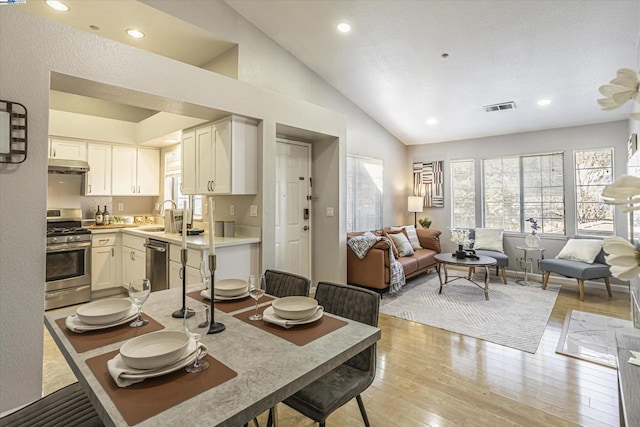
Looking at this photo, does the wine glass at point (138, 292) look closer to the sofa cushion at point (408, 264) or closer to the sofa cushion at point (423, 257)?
the sofa cushion at point (408, 264)

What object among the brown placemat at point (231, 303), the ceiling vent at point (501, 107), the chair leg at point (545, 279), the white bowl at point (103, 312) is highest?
the ceiling vent at point (501, 107)

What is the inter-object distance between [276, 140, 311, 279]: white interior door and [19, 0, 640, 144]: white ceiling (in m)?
1.32

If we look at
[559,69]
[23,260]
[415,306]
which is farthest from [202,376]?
[559,69]

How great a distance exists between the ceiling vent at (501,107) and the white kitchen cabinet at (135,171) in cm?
539

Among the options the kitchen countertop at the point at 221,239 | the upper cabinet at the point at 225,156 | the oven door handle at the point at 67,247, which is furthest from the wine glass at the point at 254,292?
the oven door handle at the point at 67,247

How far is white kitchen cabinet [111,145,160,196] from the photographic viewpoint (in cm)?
489

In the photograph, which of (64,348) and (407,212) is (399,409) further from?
(407,212)

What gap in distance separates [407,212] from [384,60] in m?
3.74

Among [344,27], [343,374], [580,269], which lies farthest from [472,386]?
[344,27]

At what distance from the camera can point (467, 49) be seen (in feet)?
12.3

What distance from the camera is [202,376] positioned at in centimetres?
103

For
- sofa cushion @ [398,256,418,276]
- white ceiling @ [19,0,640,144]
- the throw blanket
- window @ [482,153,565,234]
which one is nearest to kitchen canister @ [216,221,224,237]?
the throw blanket

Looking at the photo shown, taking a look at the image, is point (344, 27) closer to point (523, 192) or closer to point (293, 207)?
point (293, 207)

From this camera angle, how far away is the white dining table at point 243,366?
0.86 m
